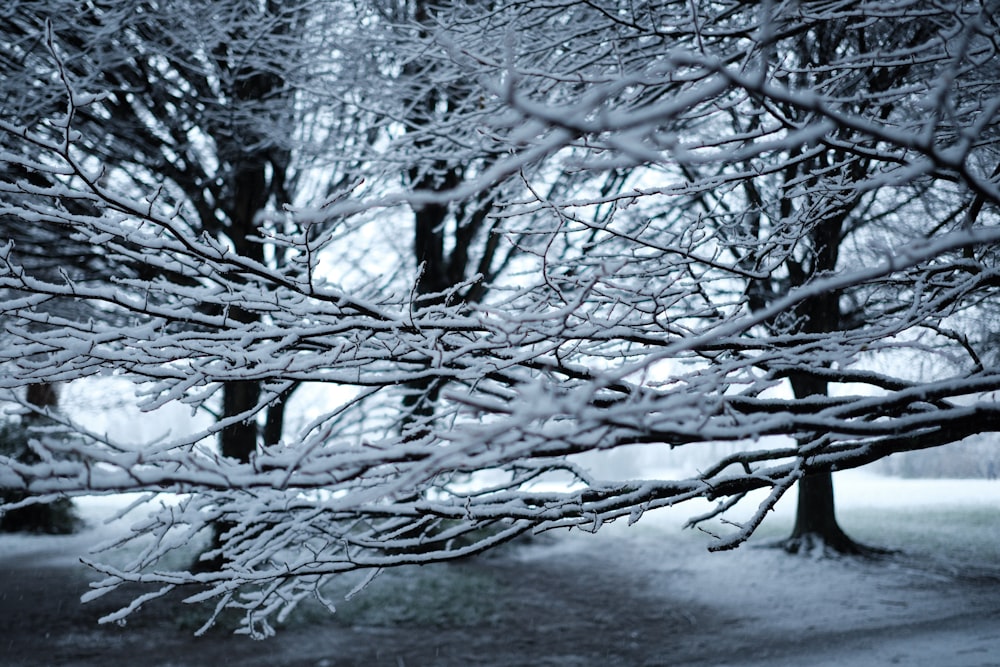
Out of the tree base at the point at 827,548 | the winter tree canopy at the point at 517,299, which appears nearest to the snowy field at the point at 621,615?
the tree base at the point at 827,548

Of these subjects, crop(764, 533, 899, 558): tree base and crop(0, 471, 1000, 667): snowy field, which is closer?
crop(0, 471, 1000, 667): snowy field

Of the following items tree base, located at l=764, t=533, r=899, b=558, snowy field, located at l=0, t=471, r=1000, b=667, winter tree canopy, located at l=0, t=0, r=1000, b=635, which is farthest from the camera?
tree base, located at l=764, t=533, r=899, b=558

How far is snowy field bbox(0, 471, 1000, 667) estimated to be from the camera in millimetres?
6250

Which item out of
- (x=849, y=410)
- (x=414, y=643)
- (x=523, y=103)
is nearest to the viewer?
(x=523, y=103)

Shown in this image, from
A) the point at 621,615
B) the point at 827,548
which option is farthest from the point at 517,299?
the point at 827,548

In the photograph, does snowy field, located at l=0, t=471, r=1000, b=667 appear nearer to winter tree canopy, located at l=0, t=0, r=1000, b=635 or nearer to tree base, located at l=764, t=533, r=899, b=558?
tree base, located at l=764, t=533, r=899, b=558

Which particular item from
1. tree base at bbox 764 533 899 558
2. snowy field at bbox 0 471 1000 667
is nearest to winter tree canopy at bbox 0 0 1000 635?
snowy field at bbox 0 471 1000 667

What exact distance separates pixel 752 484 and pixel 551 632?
5182 millimetres

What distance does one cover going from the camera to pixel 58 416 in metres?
2.24

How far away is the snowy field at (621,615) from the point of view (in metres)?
6.25

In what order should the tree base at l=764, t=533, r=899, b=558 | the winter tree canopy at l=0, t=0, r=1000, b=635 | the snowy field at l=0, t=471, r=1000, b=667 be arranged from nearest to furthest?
the winter tree canopy at l=0, t=0, r=1000, b=635 → the snowy field at l=0, t=471, r=1000, b=667 → the tree base at l=764, t=533, r=899, b=558

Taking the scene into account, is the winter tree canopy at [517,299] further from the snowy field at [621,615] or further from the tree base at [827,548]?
the tree base at [827,548]

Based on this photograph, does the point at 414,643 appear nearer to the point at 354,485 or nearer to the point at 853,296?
the point at 354,485

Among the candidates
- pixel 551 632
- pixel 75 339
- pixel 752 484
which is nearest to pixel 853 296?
pixel 551 632
